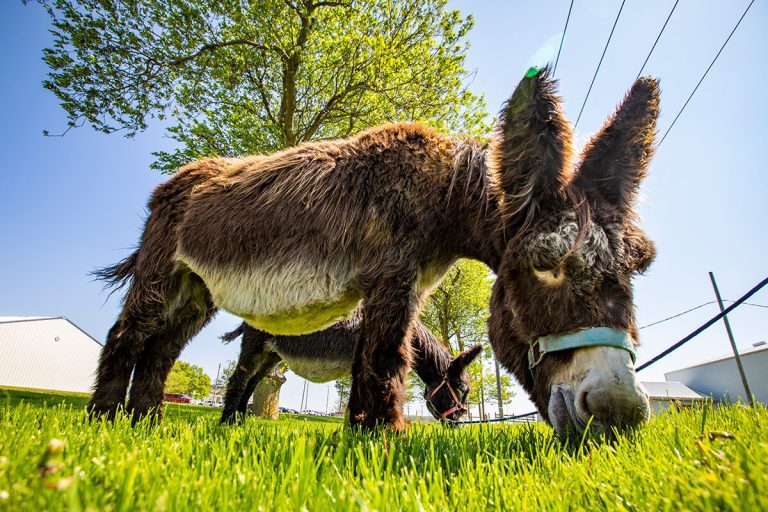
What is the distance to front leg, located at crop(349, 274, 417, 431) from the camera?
90.2 inches

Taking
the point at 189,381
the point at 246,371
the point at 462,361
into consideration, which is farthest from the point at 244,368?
the point at 189,381

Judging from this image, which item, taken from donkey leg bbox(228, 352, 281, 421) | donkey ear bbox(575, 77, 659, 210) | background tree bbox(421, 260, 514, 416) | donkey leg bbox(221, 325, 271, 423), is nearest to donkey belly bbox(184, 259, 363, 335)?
donkey ear bbox(575, 77, 659, 210)

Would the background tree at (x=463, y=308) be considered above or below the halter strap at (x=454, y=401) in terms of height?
above

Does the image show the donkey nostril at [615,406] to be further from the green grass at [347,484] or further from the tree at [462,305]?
the tree at [462,305]

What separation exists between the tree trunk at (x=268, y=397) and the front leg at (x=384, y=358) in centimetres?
1014

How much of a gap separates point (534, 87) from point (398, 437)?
2.23 metres

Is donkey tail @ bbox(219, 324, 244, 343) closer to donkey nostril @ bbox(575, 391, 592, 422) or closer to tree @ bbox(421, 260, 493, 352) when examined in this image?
donkey nostril @ bbox(575, 391, 592, 422)

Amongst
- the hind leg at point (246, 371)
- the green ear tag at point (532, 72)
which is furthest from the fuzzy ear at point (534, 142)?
the hind leg at point (246, 371)

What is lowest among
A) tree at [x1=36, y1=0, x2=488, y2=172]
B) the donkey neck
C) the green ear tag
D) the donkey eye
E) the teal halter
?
the teal halter

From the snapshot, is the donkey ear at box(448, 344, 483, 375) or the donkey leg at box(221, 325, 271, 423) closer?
the donkey leg at box(221, 325, 271, 423)

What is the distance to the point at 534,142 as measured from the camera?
7.56ft

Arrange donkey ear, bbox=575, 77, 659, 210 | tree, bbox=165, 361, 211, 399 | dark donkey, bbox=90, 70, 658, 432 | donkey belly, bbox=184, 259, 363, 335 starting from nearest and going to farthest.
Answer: dark donkey, bbox=90, 70, 658, 432 → donkey ear, bbox=575, 77, 659, 210 → donkey belly, bbox=184, 259, 363, 335 → tree, bbox=165, 361, 211, 399

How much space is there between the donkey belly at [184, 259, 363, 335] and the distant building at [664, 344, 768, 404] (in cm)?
1934

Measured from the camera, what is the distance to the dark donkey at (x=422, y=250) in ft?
6.41
